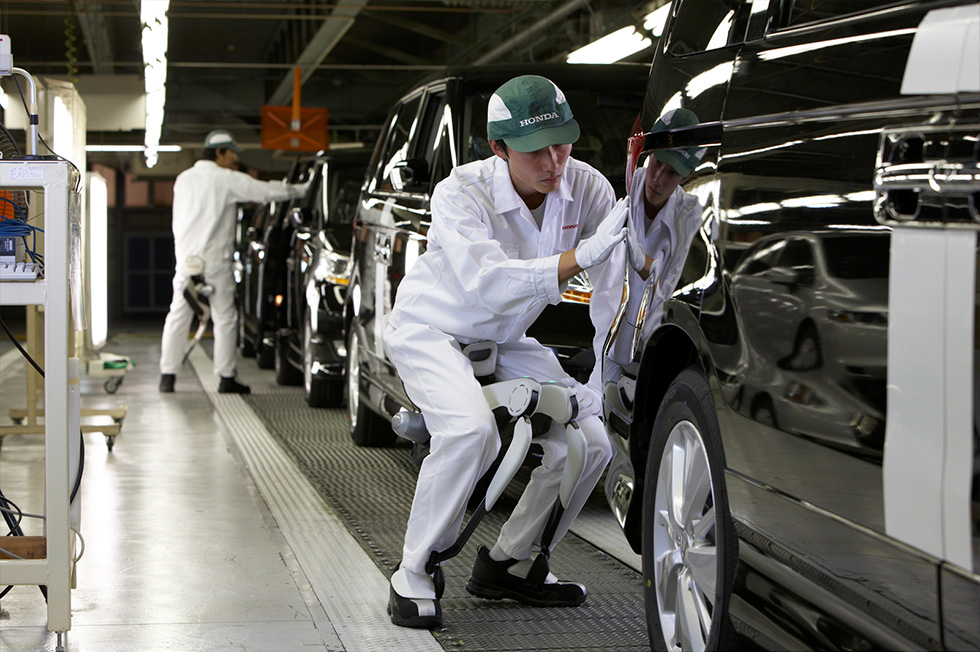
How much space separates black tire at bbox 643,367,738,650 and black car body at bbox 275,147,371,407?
5.29 metres

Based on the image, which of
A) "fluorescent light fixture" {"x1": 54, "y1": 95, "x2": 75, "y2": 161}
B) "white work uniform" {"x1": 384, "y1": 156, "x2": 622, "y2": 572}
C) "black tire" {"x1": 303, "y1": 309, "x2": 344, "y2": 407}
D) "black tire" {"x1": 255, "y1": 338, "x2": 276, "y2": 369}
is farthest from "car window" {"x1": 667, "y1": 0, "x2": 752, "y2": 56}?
"black tire" {"x1": 255, "y1": 338, "x2": 276, "y2": 369}

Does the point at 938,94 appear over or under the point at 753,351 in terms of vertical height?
over

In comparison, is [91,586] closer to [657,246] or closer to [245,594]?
[245,594]

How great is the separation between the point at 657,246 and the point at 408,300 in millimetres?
1063

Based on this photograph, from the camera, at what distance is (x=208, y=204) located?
32.2 feet

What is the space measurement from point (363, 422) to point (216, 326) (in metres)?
3.31

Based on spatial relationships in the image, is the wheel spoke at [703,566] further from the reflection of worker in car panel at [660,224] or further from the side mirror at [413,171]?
the side mirror at [413,171]

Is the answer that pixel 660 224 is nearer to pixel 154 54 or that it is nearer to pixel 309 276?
pixel 309 276

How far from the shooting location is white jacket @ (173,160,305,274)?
9781mm

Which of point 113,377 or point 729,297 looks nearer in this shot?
point 729,297

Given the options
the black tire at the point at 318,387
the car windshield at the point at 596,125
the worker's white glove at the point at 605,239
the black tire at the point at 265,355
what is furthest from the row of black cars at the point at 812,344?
the black tire at the point at 265,355

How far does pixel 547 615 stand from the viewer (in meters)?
3.67

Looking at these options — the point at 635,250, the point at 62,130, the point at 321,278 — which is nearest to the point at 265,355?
the point at 321,278

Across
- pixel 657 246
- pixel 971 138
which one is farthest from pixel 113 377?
pixel 971 138
